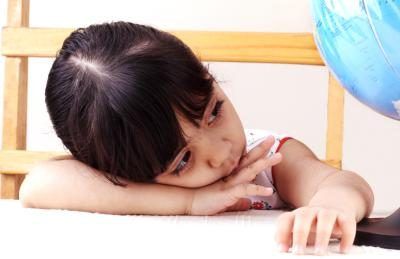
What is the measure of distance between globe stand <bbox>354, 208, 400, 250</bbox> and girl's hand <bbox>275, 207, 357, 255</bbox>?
6 cm

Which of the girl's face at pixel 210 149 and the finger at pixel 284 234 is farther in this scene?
the girl's face at pixel 210 149

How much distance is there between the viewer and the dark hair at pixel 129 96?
85cm

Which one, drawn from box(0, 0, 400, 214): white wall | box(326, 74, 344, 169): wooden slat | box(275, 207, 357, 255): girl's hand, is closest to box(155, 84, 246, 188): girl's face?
box(275, 207, 357, 255): girl's hand

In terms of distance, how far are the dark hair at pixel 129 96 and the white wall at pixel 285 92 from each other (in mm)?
975

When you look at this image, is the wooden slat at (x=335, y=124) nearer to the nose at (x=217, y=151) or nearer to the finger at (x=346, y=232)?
the nose at (x=217, y=151)

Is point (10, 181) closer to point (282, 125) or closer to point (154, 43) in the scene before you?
point (154, 43)

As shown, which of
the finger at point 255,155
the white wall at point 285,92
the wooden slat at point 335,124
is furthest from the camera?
the white wall at point 285,92

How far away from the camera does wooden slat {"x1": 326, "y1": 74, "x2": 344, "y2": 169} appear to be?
4.58 ft

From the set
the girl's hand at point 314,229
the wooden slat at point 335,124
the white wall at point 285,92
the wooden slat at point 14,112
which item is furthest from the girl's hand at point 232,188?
the white wall at point 285,92

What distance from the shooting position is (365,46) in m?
0.67

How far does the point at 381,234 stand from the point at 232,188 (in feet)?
0.94

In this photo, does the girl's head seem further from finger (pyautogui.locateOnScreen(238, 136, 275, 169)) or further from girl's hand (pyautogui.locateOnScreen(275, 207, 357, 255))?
girl's hand (pyautogui.locateOnScreen(275, 207, 357, 255))

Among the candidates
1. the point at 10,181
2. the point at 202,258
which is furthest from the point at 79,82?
the point at 10,181

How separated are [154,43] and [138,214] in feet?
0.87
